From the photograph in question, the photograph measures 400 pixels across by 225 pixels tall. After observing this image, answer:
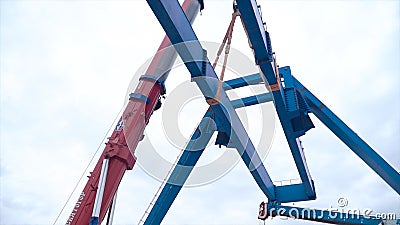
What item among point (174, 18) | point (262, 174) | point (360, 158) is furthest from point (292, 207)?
point (174, 18)

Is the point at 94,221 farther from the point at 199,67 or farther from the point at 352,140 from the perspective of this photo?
the point at 352,140

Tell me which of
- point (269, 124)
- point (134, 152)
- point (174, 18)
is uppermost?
point (269, 124)

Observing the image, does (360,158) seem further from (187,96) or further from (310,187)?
(187,96)

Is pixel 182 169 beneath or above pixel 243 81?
beneath

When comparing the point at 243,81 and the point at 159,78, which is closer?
the point at 159,78

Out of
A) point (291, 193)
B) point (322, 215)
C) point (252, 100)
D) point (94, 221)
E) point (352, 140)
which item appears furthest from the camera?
point (291, 193)

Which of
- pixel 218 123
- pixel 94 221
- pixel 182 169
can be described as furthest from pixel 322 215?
pixel 94 221

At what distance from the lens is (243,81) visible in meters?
7.84

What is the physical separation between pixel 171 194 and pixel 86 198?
7.59 feet

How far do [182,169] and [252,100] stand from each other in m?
2.03

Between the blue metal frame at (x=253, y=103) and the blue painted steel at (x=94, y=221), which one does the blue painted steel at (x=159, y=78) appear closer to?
the blue metal frame at (x=253, y=103)

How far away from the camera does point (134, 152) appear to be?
6375 millimetres

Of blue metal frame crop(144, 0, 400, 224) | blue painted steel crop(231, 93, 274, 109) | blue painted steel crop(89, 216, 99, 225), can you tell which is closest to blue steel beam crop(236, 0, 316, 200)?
blue metal frame crop(144, 0, 400, 224)

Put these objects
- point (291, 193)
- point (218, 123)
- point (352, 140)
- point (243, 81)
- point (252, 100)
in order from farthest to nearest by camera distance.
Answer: point (291, 193)
point (252, 100)
point (243, 81)
point (352, 140)
point (218, 123)
